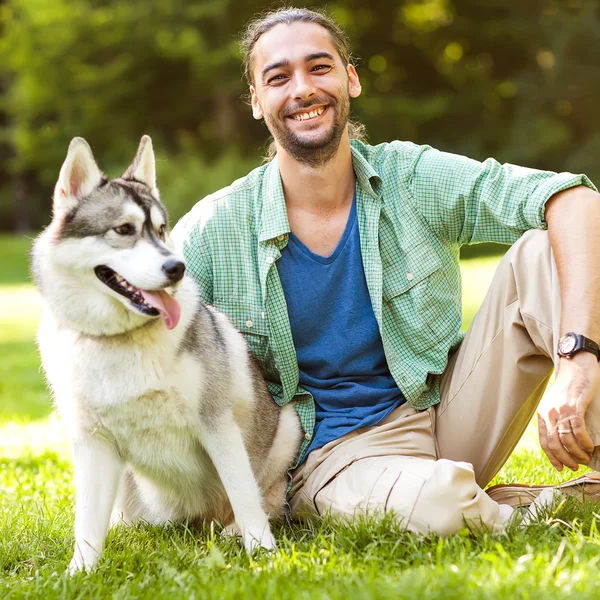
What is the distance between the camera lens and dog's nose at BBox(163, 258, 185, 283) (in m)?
2.49

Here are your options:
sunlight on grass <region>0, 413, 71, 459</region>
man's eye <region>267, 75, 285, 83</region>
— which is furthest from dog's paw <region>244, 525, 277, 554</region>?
sunlight on grass <region>0, 413, 71, 459</region>

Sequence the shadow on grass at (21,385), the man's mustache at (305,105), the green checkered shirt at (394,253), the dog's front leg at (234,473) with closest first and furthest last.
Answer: the dog's front leg at (234,473)
the green checkered shirt at (394,253)
the man's mustache at (305,105)
the shadow on grass at (21,385)

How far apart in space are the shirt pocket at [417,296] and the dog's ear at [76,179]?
3.67 feet

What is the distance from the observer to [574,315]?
2600mm

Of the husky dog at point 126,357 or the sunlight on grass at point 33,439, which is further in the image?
the sunlight on grass at point 33,439

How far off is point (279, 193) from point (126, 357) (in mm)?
935

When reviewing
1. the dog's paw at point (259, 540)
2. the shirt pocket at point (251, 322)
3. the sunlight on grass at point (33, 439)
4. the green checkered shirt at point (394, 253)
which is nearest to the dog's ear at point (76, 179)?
the green checkered shirt at point (394, 253)

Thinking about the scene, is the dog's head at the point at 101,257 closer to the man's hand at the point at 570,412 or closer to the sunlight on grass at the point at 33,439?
the man's hand at the point at 570,412

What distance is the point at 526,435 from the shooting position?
4.38m

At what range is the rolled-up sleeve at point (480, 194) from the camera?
288 cm

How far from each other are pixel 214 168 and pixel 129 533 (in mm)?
15288

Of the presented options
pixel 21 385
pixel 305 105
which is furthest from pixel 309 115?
pixel 21 385

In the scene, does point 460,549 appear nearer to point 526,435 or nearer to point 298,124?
point 298,124

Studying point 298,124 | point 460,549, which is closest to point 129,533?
point 460,549
